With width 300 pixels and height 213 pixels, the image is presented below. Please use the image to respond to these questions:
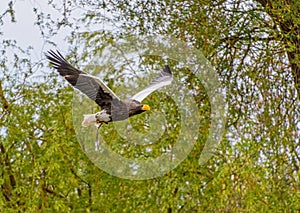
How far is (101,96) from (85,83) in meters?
0.10

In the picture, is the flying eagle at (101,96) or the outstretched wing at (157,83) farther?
the outstretched wing at (157,83)

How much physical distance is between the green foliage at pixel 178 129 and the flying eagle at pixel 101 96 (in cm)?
27

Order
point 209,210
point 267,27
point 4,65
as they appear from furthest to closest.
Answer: point 4,65, point 267,27, point 209,210

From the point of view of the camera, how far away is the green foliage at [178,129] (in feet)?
12.9

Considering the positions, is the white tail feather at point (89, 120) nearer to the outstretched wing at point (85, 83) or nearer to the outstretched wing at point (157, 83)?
the outstretched wing at point (85, 83)

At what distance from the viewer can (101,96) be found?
13.1 feet

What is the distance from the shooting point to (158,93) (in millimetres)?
4383

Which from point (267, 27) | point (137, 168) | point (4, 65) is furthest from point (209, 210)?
point (4, 65)

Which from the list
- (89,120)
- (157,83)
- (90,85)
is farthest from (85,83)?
(157,83)

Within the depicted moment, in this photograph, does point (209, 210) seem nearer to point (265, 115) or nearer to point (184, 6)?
point (265, 115)

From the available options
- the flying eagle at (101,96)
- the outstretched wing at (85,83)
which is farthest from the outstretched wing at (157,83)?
the outstretched wing at (85,83)

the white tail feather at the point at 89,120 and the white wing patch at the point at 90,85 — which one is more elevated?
the white wing patch at the point at 90,85

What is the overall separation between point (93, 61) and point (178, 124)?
0.75 m

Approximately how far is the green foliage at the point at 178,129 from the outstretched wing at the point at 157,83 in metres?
0.10
